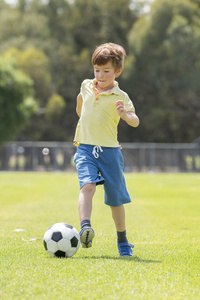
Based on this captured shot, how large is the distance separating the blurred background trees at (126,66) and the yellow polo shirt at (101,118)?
104 feet

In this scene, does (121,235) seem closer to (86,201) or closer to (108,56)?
(86,201)

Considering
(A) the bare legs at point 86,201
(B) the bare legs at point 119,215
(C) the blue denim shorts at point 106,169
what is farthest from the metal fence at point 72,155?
(A) the bare legs at point 86,201

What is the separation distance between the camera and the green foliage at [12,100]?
123ft

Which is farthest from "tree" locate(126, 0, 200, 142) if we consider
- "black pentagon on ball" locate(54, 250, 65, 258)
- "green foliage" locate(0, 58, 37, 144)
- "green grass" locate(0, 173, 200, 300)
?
"black pentagon on ball" locate(54, 250, 65, 258)

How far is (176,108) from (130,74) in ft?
15.8

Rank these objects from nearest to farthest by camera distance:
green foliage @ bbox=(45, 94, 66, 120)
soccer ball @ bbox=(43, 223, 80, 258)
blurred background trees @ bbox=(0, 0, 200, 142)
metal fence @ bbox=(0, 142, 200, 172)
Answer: soccer ball @ bbox=(43, 223, 80, 258) → metal fence @ bbox=(0, 142, 200, 172) → blurred background trees @ bbox=(0, 0, 200, 142) → green foliage @ bbox=(45, 94, 66, 120)

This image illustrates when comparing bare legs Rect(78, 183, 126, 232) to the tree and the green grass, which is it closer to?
the green grass

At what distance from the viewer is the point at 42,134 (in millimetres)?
44031

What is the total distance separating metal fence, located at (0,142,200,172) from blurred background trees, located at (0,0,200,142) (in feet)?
11.9

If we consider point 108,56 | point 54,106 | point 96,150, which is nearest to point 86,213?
point 96,150

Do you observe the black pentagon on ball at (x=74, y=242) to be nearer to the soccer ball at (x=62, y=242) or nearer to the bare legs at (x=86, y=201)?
the soccer ball at (x=62, y=242)

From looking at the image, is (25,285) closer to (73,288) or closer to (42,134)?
→ (73,288)

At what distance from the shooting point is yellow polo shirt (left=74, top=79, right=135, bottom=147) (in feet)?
17.5

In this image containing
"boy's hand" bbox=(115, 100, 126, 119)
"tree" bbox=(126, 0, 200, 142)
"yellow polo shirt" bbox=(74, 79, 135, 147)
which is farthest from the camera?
"tree" bbox=(126, 0, 200, 142)
